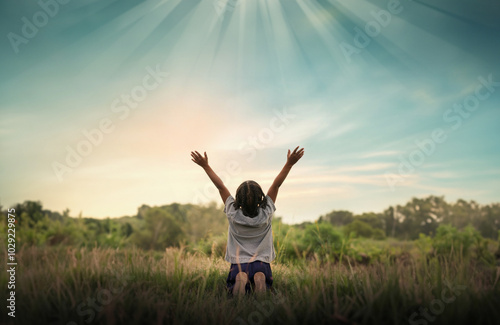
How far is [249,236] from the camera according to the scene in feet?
16.3

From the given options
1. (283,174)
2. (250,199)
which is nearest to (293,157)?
(283,174)

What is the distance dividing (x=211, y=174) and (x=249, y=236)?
1.18 metres

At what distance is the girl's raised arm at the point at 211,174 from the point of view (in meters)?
5.26

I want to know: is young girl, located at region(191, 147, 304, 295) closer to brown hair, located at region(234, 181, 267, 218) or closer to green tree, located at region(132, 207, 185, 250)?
brown hair, located at region(234, 181, 267, 218)

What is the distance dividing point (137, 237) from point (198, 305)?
1717 centimetres

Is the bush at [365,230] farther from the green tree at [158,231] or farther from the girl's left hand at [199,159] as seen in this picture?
the girl's left hand at [199,159]

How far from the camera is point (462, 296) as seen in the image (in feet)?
10.3

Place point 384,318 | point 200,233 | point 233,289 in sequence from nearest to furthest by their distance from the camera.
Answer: point 384,318
point 233,289
point 200,233

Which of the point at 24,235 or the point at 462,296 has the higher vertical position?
the point at 24,235

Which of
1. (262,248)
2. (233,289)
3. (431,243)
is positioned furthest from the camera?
(431,243)

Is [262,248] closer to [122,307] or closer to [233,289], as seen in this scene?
[233,289]

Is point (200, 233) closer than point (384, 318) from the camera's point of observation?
No

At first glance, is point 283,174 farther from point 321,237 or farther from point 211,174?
point 321,237

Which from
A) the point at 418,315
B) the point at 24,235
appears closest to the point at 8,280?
the point at 418,315
